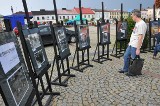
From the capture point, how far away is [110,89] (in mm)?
5109

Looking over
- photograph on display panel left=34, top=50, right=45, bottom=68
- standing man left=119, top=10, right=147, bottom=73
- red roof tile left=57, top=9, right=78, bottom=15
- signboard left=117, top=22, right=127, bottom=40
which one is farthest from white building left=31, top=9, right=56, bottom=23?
photograph on display panel left=34, top=50, right=45, bottom=68

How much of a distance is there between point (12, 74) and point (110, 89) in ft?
10.3

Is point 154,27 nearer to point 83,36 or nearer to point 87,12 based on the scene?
point 83,36

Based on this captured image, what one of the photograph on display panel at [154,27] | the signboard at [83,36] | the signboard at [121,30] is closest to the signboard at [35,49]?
the signboard at [83,36]

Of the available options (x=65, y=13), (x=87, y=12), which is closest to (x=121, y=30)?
(x=65, y=13)

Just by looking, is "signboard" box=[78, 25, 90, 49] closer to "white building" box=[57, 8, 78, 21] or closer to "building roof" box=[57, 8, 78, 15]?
"white building" box=[57, 8, 78, 21]

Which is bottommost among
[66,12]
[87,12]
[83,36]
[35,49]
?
[87,12]

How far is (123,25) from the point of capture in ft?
28.5

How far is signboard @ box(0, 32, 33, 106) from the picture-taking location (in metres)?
2.51

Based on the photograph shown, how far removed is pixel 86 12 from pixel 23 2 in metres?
79.4

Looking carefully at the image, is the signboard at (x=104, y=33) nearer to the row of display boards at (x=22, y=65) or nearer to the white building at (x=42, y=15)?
the row of display boards at (x=22, y=65)

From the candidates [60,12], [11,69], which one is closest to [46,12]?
[60,12]

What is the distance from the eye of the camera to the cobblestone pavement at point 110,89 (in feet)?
14.6

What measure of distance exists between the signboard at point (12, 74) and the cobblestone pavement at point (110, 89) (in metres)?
1.60
